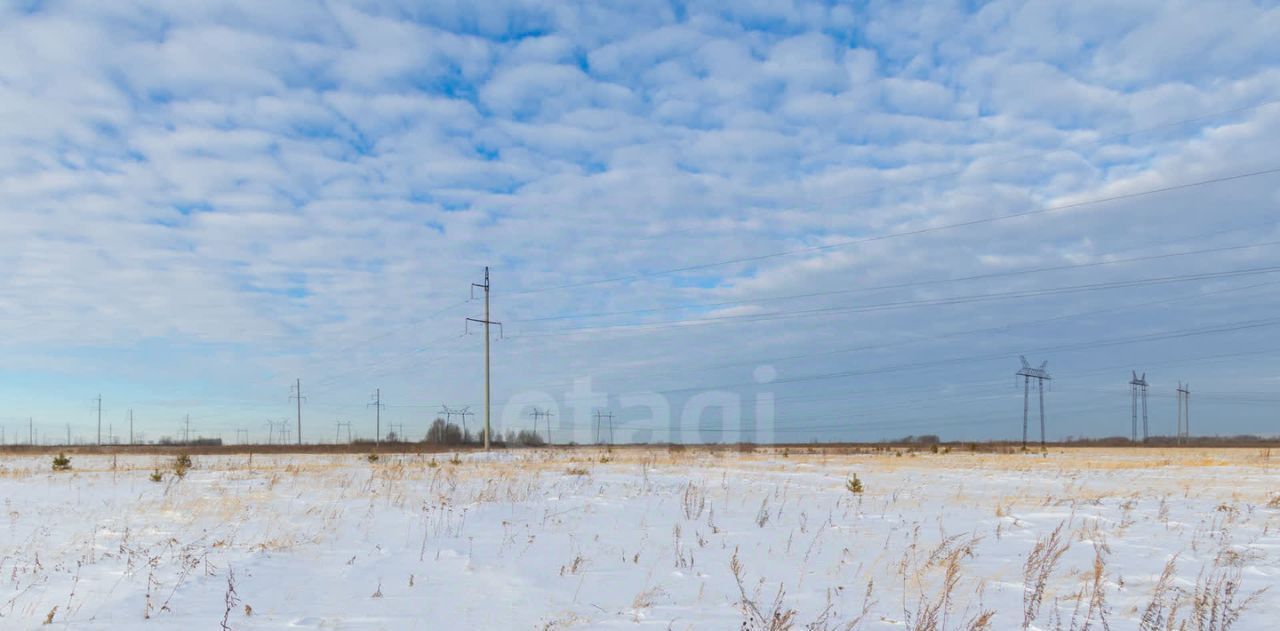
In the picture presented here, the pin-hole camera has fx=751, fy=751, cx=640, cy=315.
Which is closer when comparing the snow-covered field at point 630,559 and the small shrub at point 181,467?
the snow-covered field at point 630,559

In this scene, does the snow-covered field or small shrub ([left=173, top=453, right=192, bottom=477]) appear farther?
small shrub ([left=173, top=453, right=192, bottom=477])

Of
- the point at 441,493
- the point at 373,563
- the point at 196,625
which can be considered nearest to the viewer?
the point at 196,625

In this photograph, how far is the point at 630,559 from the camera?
8633 mm

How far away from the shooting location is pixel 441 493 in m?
15.1

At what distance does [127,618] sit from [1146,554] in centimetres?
1046

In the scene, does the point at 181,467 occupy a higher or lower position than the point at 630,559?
lower

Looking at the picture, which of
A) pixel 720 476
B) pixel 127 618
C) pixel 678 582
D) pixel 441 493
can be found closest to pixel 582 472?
pixel 720 476

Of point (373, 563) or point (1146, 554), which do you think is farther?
point (1146, 554)

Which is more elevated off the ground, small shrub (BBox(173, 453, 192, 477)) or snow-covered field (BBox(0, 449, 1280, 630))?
snow-covered field (BBox(0, 449, 1280, 630))

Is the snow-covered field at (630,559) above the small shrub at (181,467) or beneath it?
above

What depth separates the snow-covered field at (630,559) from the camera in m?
6.17

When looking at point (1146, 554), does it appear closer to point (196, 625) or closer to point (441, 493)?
point (196, 625)

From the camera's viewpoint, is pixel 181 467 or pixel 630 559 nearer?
pixel 630 559

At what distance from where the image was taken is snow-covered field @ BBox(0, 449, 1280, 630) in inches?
243
